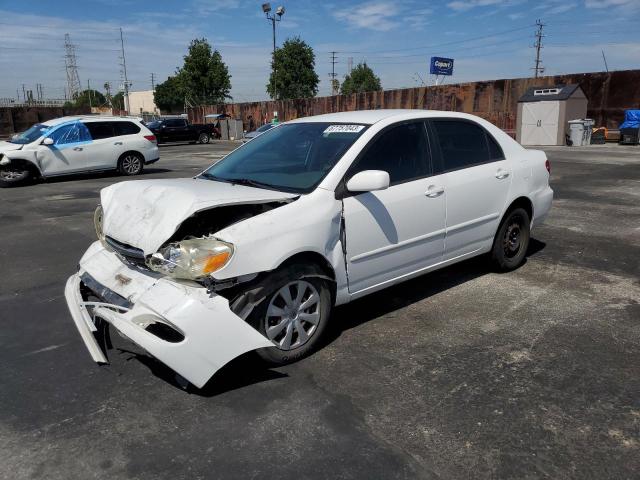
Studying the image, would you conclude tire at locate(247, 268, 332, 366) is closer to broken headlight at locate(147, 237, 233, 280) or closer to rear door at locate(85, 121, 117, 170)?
broken headlight at locate(147, 237, 233, 280)

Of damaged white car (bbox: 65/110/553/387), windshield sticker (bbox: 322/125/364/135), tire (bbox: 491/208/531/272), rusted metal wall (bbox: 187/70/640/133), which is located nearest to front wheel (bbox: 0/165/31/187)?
A: damaged white car (bbox: 65/110/553/387)

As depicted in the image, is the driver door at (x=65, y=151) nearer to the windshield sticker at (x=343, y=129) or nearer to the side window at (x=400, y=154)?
the windshield sticker at (x=343, y=129)

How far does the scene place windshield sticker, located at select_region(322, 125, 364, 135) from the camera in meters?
4.02

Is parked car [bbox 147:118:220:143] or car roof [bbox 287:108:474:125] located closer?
car roof [bbox 287:108:474:125]

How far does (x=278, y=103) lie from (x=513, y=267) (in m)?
36.2

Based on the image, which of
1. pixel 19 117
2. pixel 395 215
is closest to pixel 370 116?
pixel 395 215

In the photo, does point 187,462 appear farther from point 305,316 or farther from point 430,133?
A: point 430,133

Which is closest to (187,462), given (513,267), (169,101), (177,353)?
(177,353)

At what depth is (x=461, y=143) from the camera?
4648 mm

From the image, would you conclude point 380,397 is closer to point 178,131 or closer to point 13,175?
point 13,175

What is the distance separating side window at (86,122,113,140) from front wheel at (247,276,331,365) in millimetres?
11849

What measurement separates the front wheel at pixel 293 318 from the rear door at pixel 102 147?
1174 centimetres

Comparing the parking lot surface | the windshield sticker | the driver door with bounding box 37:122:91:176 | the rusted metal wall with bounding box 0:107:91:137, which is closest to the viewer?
the parking lot surface

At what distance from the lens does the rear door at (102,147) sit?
44.0 feet
